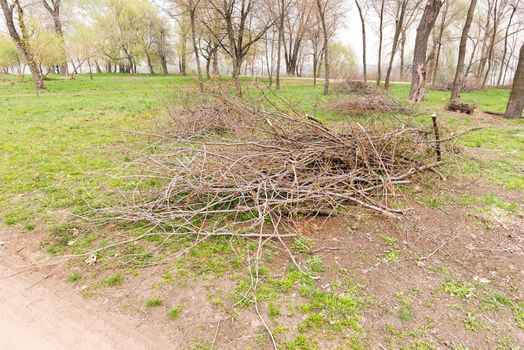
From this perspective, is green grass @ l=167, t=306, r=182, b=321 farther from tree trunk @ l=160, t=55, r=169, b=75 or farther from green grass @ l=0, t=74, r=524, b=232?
tree trunk @ l=160, t=55, r=169, b=75

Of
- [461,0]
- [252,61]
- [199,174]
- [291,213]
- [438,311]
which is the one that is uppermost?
[461,0]

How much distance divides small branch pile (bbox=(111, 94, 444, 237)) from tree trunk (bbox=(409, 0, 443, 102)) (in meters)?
8.78

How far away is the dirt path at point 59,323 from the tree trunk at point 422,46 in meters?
12.8

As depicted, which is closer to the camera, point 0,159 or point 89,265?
point 89,265

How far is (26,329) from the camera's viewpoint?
2.19m

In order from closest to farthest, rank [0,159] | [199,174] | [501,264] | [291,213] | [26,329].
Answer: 1. [26,329]
2. [501,264]
3. [291,213]
4. [199,174]
5. [0,159]

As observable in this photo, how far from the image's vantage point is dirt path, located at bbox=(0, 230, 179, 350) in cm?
207

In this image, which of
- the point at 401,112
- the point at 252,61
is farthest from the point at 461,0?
the point at 401,112

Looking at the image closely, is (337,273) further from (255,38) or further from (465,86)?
(465,86)

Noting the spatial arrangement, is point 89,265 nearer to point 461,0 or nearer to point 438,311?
point 438,311

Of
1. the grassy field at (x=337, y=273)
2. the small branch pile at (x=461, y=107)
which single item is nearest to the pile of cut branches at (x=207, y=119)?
the grassy field at (x=337, y=273)

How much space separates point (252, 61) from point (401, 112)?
21946mm

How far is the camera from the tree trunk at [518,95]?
29.1ft

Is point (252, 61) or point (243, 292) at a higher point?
point (252, 61)
